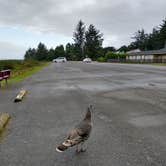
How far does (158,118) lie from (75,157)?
10.5 feet

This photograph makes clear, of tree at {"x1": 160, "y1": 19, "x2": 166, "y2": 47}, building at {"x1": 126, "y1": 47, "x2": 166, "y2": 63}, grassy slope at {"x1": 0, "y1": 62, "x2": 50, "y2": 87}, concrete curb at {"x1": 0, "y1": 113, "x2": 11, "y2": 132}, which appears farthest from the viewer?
tree at {"x1": 160, "y1": 19, "x2": 166, "y2": 47}

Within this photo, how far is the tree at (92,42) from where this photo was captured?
109 metres

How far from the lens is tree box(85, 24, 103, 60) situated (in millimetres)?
109250

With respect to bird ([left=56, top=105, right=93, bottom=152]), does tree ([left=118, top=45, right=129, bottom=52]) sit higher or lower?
→ lower

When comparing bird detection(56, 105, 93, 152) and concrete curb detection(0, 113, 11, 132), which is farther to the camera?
concrete curb detection(0, 113, 11, 132)

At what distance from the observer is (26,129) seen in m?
5.89

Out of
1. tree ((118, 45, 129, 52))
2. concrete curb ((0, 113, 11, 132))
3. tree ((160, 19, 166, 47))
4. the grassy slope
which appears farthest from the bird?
tree ((118, 45, 129, 52))

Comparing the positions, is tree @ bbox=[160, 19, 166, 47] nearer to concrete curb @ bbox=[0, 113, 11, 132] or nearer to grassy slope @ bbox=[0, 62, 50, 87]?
grassy slope @ bbox=[0, 62, 50, 87]

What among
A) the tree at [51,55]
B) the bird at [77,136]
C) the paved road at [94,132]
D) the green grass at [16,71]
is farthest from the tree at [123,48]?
→ the bird at [77,136]

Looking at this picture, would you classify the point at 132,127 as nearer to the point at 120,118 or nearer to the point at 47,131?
the point at 120,118

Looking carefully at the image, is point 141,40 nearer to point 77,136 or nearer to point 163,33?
point 163,33

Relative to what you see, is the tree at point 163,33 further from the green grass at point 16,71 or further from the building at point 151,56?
the green grass at point 16,71

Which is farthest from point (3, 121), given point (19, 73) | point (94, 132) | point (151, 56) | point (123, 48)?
point (123, 48)

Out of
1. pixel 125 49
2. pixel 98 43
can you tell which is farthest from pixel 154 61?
pixel 125 49
